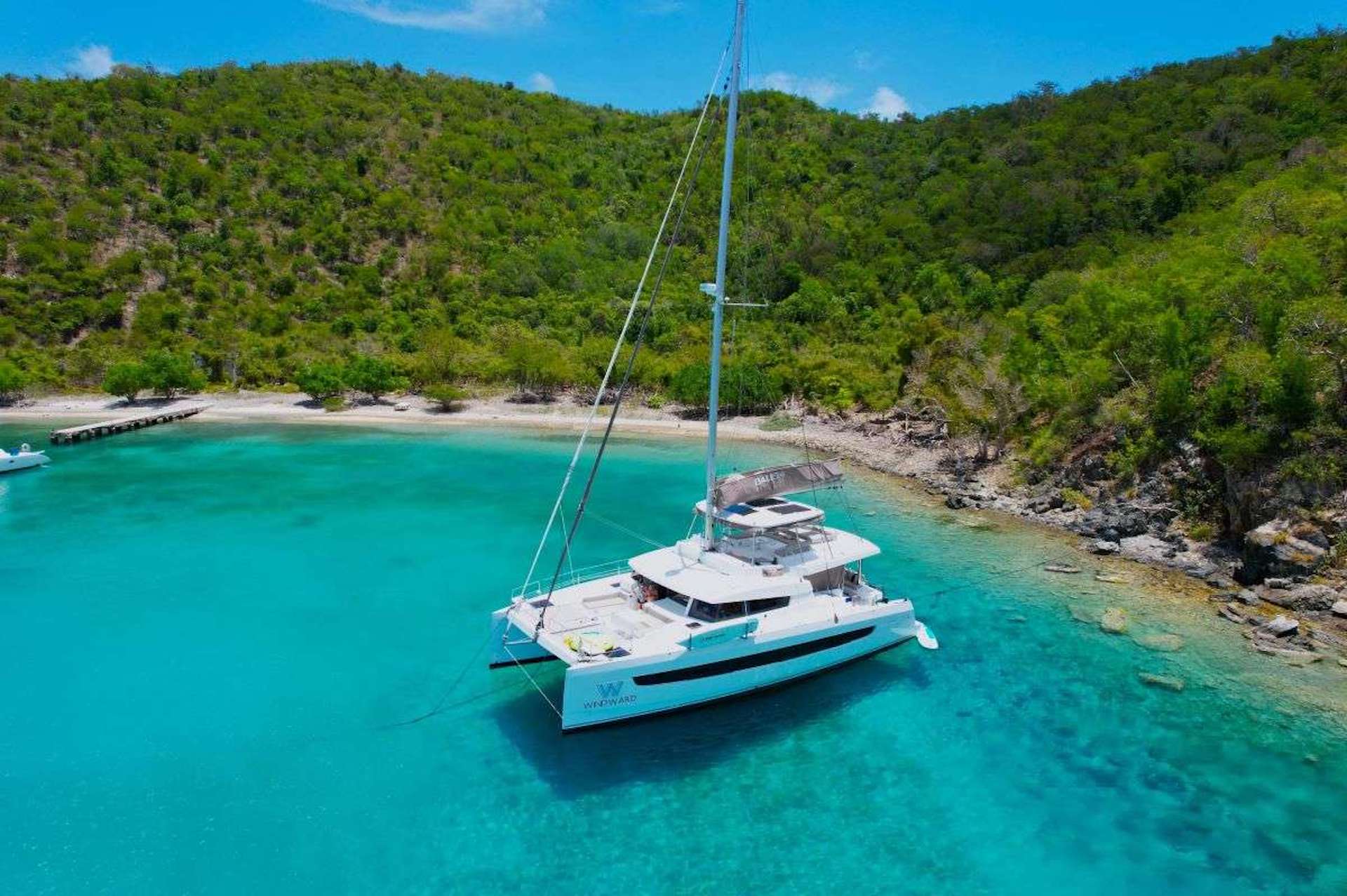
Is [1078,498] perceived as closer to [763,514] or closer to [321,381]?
[763,514]

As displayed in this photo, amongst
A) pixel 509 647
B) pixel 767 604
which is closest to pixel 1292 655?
pixel 767 604

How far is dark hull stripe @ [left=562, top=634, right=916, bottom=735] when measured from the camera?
53.3 ft

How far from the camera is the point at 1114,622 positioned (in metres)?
22.5

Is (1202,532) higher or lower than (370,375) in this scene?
lower

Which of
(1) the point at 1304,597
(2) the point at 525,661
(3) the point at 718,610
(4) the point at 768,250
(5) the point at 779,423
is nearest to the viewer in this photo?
(3) the point at 718,610

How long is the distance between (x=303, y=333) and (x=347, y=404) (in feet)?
49.2

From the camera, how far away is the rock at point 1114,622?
22.2m

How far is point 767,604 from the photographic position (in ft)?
60.2

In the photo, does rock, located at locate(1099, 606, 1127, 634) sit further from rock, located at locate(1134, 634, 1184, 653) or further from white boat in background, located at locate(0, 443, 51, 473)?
white boat in background, located at locate(0, 443, 51, 473)

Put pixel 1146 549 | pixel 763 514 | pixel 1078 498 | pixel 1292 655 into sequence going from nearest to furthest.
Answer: pixel 763 514 → pixel 1292 655 → pixel 1146 549 → pixel 1078 498

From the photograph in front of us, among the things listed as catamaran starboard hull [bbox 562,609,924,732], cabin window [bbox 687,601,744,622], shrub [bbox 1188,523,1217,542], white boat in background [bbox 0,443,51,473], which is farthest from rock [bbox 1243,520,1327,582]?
white boat in background [bbox 0,443,51,473]

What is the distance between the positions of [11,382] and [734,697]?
67400 millimetres

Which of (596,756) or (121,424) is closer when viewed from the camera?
(596,756)

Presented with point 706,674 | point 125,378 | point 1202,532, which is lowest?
point 706,674
